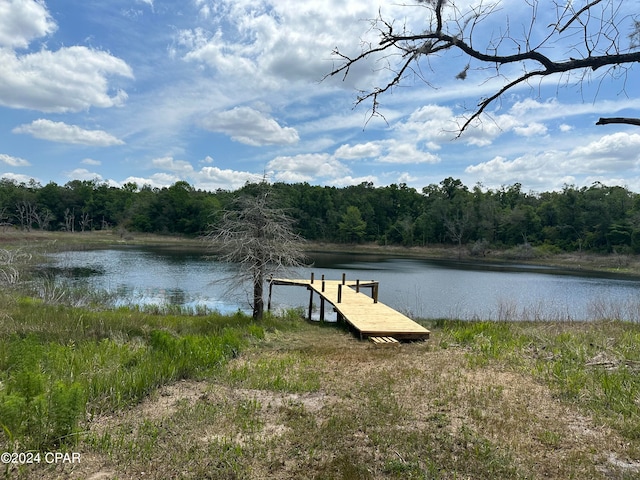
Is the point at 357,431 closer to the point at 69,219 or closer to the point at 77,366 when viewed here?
the point at 77,366

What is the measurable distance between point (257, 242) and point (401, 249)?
2889 inches

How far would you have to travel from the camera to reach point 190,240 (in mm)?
79125

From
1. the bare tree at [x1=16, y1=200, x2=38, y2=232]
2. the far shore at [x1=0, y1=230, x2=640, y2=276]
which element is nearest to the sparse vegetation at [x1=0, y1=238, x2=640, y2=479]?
the far shore at [x1=0, y1=230, x2=640, y2=276]

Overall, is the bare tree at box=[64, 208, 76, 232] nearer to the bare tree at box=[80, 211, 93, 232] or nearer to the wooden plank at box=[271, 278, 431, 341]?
the bare tree at box=[80, 211, 93, 232]

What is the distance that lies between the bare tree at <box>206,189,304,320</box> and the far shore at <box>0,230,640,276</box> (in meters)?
34.7

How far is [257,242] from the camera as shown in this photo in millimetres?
13539

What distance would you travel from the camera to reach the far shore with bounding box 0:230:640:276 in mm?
53188

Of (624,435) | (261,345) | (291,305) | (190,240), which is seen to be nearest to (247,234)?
(261,345)

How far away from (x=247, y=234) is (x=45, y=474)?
10350 mm

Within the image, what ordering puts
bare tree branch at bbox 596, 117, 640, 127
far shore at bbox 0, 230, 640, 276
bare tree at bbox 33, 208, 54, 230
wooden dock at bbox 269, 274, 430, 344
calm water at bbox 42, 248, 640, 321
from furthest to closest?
bare tree at bbox 33, 208, 54, 230, far shore at bbox 0, 230, 640, 276, calm water at bbox 42, 248, 640, 321, wooden dock at bbox 269, 274, 430, 344, bare tree branch at bbox 596, 117, 640, 127

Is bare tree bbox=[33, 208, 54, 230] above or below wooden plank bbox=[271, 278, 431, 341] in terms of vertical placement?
above

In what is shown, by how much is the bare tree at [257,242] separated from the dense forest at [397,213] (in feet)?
184

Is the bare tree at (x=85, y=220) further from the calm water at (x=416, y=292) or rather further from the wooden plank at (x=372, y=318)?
the wooden plank at (x=372, y=318)

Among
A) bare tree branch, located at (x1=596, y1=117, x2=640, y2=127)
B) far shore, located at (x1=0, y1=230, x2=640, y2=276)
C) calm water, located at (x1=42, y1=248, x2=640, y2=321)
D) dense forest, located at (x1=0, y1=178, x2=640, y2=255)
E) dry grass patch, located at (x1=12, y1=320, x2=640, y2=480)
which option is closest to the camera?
bare tree branch, located at (x1=596, y1=117, x2=640, y2=127)
